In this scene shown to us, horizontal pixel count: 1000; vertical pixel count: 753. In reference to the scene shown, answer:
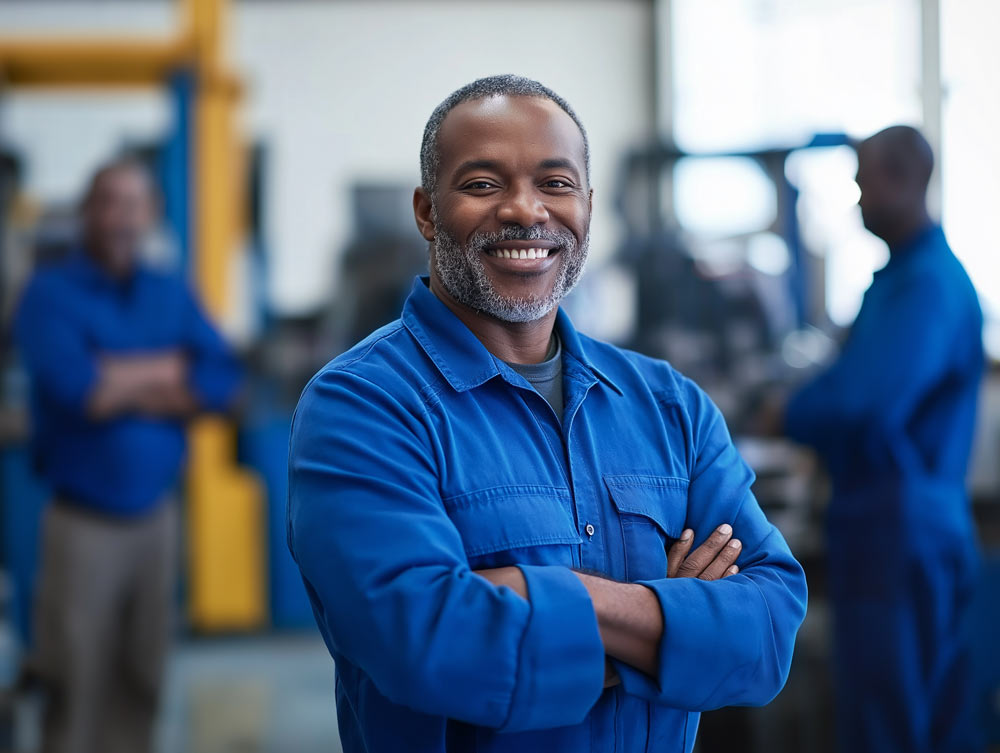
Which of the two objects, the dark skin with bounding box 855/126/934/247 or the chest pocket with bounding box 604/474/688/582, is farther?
the dark skin with bounding box 855/126/934/247

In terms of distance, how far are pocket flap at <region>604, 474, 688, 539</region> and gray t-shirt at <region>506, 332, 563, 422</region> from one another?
0.11m

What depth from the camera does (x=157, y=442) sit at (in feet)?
9.49

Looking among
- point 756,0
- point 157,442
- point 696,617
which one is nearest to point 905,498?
point 696,617

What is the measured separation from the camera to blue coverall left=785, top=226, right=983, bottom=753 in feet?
7.22

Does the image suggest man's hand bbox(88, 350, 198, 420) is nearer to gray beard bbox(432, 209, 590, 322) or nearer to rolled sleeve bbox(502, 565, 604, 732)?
gray beard bbox(432, 209, 590, 322)

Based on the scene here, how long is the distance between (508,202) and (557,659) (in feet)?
1.61

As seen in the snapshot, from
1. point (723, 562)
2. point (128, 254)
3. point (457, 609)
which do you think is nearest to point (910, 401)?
point (723, 562)

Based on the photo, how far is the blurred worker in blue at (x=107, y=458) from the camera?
2797mm

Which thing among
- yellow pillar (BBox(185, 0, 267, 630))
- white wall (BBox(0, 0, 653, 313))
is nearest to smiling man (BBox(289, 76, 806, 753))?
yellow pillar (BBox(185, 0, 267, 630))

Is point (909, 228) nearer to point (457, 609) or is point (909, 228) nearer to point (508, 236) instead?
point (508, 236)

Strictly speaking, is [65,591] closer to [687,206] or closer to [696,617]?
[696,617]

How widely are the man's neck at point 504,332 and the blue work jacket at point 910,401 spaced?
3.76 ft

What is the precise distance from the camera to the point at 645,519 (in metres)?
1.23

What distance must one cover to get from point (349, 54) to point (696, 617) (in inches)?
352
